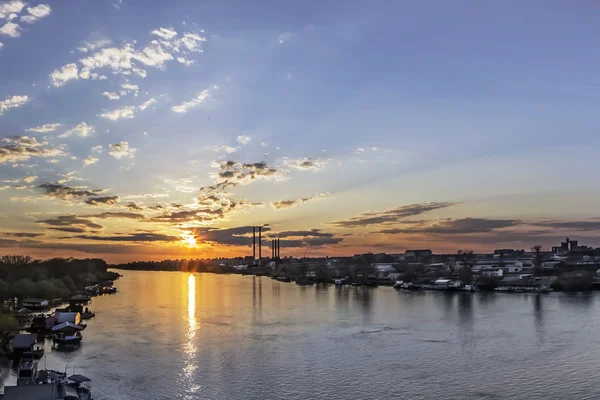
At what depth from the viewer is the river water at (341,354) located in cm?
1379

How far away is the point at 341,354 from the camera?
1806cm

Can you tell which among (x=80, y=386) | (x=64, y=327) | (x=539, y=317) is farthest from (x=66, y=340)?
(x=539, y=317)

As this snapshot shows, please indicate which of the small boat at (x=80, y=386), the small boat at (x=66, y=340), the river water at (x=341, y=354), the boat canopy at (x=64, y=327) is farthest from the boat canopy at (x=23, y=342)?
the small boat at (x=80, y=386)

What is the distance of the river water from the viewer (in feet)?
45.2

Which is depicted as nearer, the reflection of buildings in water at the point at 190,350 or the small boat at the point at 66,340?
the reflection of buildings in water at the point at 190,350

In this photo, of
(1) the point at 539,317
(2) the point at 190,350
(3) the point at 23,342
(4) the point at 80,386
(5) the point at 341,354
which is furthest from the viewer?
(1) the point at 539,317

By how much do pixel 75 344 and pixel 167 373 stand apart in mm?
7288

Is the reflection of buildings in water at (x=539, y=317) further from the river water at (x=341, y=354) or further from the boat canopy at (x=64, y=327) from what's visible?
the boat canopy at (x=64, y=327)

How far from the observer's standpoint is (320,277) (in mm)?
72188

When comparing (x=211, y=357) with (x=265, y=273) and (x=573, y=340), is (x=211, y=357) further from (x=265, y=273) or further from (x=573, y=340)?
(x=265, y=273)

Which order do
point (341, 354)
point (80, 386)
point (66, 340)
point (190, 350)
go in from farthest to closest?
1. point (66, 340)
2. point (190, 350)
3. point (341, 354)
4. point (80, 386)

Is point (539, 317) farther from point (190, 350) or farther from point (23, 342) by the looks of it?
point (23, 342)

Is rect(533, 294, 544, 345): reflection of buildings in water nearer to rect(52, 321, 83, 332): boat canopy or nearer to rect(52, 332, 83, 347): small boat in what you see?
rect(52, 332, 83, 347): small boat

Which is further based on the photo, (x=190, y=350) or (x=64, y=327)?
(x=64, y=327)
